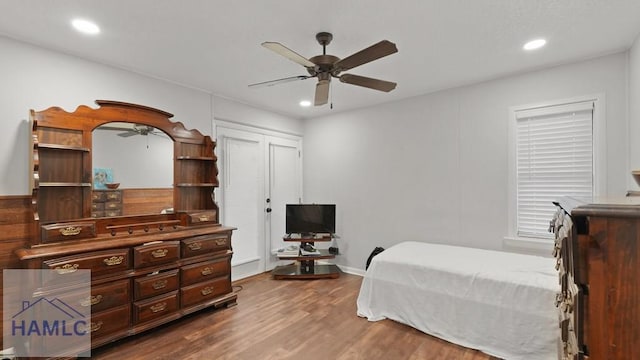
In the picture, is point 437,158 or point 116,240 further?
point 437,158

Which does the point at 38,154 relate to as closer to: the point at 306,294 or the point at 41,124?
the point at 41,124

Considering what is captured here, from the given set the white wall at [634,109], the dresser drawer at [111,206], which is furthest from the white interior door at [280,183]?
the white wall at [634,109]

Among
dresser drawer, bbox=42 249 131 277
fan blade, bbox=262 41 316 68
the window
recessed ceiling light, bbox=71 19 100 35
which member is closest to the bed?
the window

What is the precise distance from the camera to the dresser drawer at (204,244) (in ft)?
9.67

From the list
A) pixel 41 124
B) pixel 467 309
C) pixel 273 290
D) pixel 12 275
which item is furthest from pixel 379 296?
pixel 41 124

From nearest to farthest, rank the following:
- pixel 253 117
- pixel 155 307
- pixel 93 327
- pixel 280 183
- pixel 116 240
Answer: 1. pixel 93 327
2. pixel 116 240
3. pixel 155 307
4. pixel 253 117
5. pixel 280 183

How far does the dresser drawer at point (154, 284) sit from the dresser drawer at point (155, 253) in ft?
0.41

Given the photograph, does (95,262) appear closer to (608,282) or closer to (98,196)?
(98,196)

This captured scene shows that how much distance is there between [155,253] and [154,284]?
0.29m

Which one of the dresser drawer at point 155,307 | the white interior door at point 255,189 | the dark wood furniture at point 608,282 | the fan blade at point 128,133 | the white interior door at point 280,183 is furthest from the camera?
the white interior door at point 280,183

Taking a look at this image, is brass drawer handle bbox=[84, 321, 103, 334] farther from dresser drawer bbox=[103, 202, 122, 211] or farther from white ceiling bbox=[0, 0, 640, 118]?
white ceiling bbox=[0, 0, 640, 118]

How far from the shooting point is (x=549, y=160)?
303 centimetres

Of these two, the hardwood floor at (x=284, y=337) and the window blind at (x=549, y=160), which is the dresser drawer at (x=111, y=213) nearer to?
the hardwood floor at (x=284, y=337)

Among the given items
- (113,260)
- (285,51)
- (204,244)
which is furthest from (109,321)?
(285,51)
